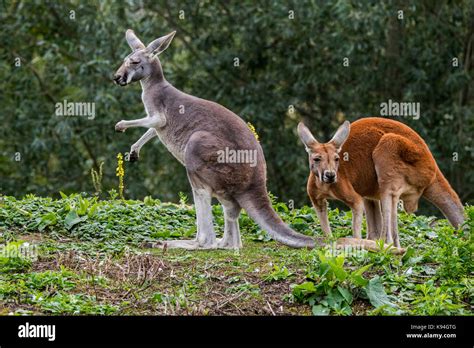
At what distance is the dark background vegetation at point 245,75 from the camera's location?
46.7 feet

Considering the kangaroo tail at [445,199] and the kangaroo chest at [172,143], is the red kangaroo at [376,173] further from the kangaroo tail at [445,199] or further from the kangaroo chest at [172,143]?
the kangaroo chest at [172,143]

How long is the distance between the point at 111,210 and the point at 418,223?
262 cm

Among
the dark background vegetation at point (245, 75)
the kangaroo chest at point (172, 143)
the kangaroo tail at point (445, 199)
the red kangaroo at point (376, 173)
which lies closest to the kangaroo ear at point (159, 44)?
the kangaroo chest at point (172, 143)

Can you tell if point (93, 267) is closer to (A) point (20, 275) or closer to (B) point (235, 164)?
(A) point (20, 275)

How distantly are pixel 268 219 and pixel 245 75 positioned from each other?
8.19 metres

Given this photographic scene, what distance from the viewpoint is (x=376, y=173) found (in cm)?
727

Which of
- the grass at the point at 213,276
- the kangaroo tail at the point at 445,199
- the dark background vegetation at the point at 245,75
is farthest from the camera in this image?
the dark background vegetation at the point at 245,75

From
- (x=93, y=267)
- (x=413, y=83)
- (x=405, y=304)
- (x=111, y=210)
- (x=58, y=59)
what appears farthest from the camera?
(x=58, y=59)

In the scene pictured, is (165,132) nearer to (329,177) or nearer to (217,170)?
(217,170)

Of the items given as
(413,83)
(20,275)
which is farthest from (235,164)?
(413,83)

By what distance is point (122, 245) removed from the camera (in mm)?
7426

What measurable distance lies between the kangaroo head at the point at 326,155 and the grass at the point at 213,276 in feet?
1.77

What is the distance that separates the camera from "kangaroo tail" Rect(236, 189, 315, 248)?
7145 millimetres

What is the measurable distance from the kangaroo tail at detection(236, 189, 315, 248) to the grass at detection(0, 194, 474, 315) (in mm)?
112
